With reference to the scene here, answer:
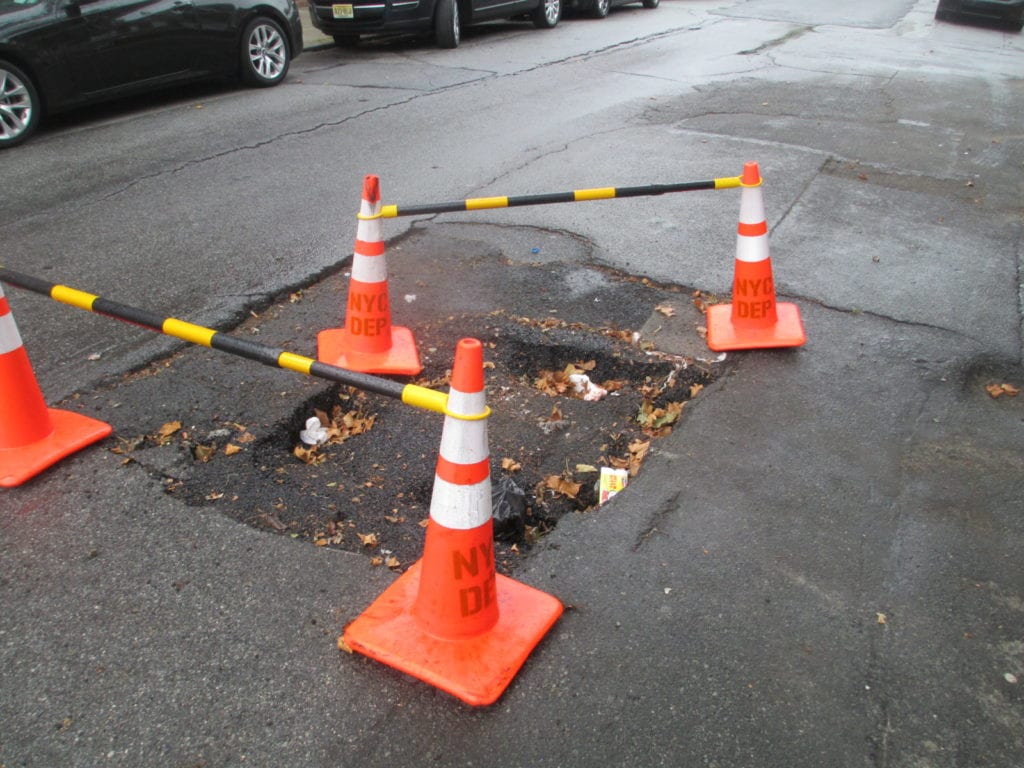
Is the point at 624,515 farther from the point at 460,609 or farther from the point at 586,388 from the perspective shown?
the point at 586,388

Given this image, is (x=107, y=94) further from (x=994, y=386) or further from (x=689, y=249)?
(x=994, y=386)

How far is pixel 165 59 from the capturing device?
30.7 feet

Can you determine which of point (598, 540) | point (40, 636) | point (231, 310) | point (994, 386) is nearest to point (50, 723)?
point (40, 636)

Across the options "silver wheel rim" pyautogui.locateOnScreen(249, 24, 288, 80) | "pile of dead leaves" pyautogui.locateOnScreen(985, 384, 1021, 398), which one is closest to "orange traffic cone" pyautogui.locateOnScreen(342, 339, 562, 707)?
"pile of dead leaves" pyautogui.locateOnScreen(985, 384, 1021, 398)

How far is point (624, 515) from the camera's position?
128 inches

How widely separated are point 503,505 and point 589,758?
115 cm

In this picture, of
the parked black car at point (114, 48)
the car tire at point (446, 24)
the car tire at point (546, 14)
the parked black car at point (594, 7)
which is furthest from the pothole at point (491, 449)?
the parked black car at point (594, 7)

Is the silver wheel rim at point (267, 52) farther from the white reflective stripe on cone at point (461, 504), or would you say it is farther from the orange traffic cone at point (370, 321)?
the white reflective stripe on cone at point (461, 504)

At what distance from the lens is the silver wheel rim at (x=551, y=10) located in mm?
16172

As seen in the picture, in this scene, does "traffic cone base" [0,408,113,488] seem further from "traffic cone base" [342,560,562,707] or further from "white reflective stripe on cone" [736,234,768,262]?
"white reflective stripe on cone" [736,234,768,262]

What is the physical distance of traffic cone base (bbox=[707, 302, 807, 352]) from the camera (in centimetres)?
452

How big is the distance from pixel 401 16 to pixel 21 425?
11274 millimetres

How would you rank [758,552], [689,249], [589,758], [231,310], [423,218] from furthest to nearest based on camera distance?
[423,218], [689,249], [231,310], [758,552], [589,758]

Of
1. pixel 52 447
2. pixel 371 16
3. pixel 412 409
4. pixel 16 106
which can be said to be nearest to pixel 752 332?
pixel 412 409
